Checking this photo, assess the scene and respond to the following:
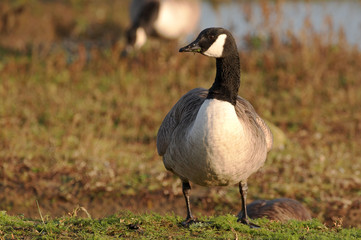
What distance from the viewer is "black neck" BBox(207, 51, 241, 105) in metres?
4.31

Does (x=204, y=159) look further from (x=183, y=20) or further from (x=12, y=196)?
(x=183, y=20)

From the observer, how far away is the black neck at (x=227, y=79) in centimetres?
431

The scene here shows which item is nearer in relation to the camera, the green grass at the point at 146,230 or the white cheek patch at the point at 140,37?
the green grass at the point at 146,230

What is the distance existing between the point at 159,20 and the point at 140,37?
0.76 metres

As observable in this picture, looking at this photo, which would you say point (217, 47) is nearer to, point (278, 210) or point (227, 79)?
point (227, 79)

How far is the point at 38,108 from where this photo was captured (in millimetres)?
9562

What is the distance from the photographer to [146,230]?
13.6ft

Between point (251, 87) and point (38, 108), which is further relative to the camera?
point (251, 87)

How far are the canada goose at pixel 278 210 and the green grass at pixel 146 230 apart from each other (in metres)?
0.73

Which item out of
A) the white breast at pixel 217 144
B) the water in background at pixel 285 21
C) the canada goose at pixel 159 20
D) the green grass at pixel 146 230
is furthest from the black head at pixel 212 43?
the canada goose at pixel 159 20

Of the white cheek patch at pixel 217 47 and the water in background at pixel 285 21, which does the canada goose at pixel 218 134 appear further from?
the water in background at pixel 285 21

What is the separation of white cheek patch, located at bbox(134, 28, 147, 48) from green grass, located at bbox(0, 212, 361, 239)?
8312 mm

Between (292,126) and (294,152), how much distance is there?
54.1 inches

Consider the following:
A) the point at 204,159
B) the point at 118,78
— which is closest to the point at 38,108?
the point at 118,78
